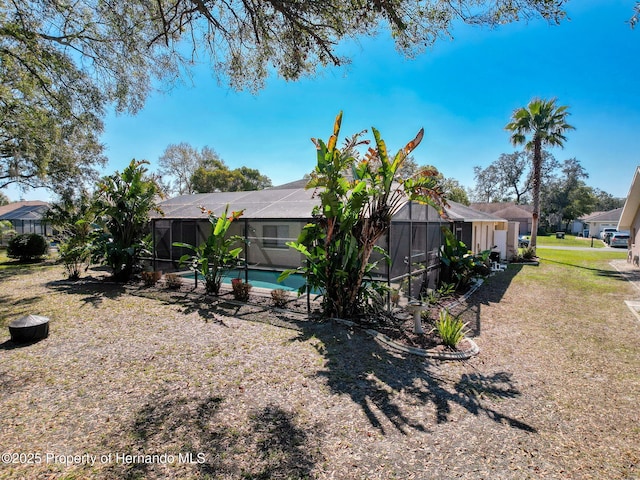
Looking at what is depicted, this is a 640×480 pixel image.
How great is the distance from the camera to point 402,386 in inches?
169

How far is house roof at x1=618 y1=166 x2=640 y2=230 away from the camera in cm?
1436

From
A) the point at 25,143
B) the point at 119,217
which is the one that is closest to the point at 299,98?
the point at 119,217

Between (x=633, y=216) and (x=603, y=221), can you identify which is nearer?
(x=633, y=216)

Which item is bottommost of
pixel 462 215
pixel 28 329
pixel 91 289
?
pixel 91 289

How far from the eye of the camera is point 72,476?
266 centimetres

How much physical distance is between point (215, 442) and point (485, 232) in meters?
17.1

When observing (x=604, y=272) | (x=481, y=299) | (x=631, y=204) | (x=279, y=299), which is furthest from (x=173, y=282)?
(x=631, y=204)

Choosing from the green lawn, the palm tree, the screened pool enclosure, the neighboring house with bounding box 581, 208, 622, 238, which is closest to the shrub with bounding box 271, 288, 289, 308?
the screened pool enclosure

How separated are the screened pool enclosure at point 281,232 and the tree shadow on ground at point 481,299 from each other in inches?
44.1

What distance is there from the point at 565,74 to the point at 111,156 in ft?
77.3

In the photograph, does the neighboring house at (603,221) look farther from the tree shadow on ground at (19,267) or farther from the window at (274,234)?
the tree shadow on ground at (19,267)

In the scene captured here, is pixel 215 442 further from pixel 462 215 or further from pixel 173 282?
pixel 462 215

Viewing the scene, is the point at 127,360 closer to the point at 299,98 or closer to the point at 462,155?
the point at 299,98

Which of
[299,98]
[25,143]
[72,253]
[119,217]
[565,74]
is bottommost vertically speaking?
[72,253]
